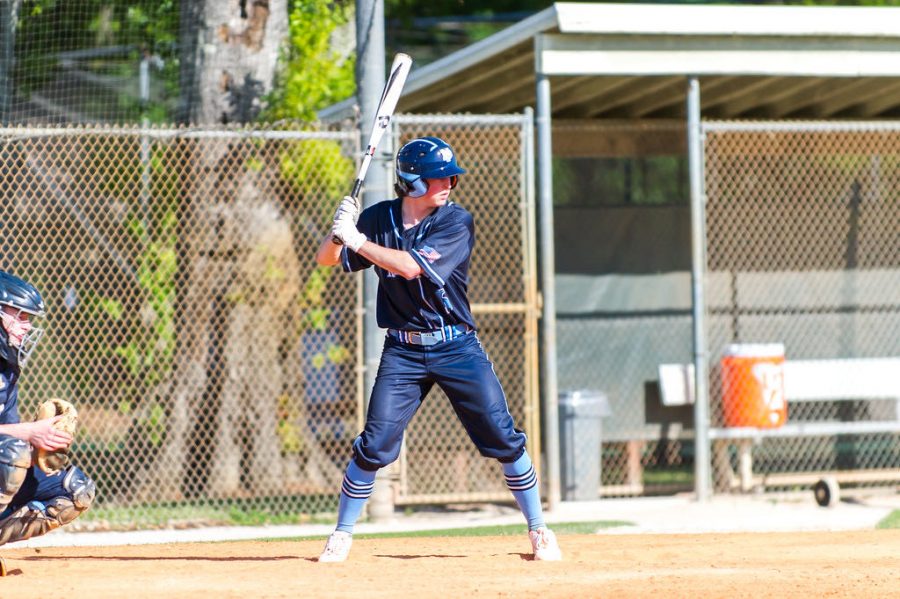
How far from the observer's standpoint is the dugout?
31.6ft

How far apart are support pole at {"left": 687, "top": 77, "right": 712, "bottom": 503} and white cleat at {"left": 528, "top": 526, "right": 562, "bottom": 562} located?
11.5 feet

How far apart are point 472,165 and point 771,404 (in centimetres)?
308

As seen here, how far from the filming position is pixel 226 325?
10508 mm

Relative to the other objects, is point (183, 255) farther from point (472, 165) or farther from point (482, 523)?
point (482, 523)

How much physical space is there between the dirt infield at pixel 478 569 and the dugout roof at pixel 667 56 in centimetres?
370

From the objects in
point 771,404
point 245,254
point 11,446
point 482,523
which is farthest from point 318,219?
point 11,446

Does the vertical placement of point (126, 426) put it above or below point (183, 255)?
below

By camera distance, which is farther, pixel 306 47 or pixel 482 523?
pixel 306 47

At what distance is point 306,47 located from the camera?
11.9 m

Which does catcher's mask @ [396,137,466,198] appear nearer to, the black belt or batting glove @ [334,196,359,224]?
batting glove @ [334,196,359,224]

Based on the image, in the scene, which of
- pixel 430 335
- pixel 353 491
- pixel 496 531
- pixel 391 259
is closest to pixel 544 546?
pixel 353 491

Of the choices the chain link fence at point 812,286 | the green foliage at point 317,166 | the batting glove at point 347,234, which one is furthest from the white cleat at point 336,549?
the chain link fence at point 812,286

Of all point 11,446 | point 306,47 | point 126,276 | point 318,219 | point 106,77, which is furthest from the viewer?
point 106,77

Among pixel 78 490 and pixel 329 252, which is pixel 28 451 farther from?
pixel 329 252
